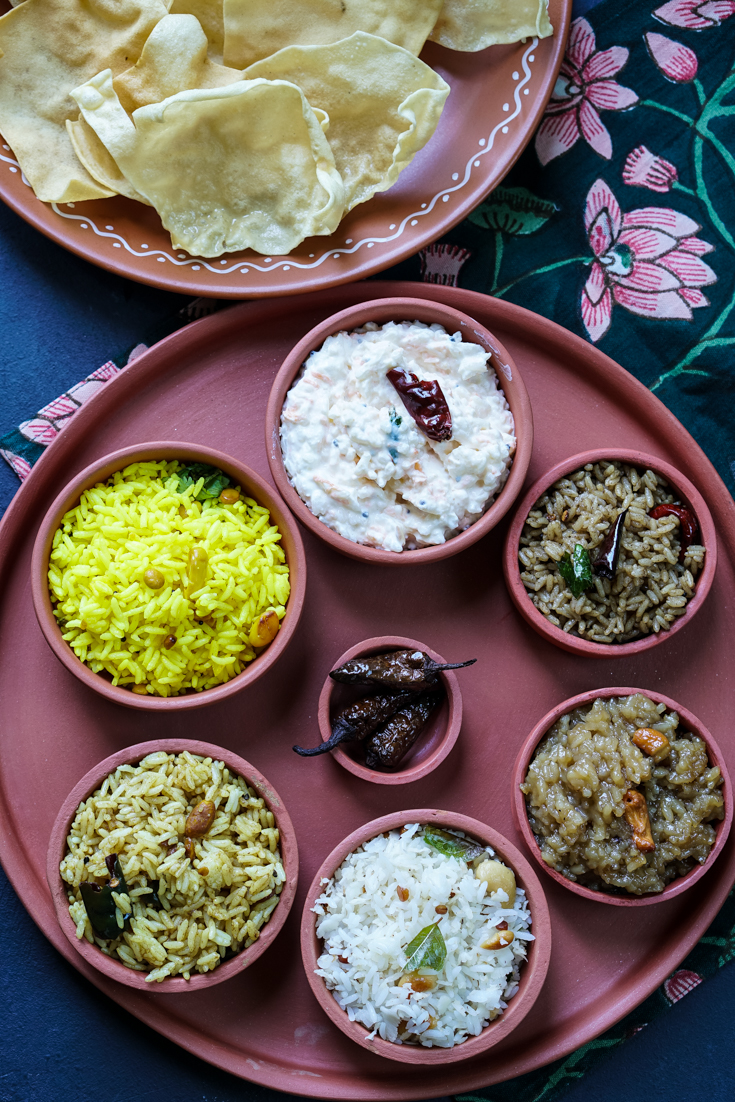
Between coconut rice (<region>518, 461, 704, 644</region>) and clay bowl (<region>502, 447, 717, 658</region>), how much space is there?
0.8 inches

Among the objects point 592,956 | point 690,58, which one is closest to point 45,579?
point 592,956

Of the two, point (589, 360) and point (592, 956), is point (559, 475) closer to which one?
point (589, 360)

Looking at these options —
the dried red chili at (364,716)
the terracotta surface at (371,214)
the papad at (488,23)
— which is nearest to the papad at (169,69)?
the terracotta surface at (371,214)

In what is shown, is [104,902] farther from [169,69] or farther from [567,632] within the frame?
[169,69]

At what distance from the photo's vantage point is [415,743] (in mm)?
2617

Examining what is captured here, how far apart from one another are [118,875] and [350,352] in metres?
1.57

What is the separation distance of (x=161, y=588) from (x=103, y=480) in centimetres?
41

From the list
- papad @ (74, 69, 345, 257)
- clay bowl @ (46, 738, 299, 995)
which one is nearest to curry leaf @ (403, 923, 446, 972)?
clay bowl @ (46, 738, 299, 995)

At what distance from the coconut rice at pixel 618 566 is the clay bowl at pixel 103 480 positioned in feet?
2.22

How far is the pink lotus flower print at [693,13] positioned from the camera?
288 cm

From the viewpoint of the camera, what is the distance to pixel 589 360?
2.77m

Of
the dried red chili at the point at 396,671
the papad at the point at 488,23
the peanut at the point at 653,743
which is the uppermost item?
the papad at the point at 488,23

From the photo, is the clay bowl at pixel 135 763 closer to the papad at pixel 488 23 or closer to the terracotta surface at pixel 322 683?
the terracotta surface at pixel 322 683

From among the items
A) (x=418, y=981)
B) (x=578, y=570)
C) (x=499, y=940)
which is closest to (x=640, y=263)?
(x=578, y=570)
